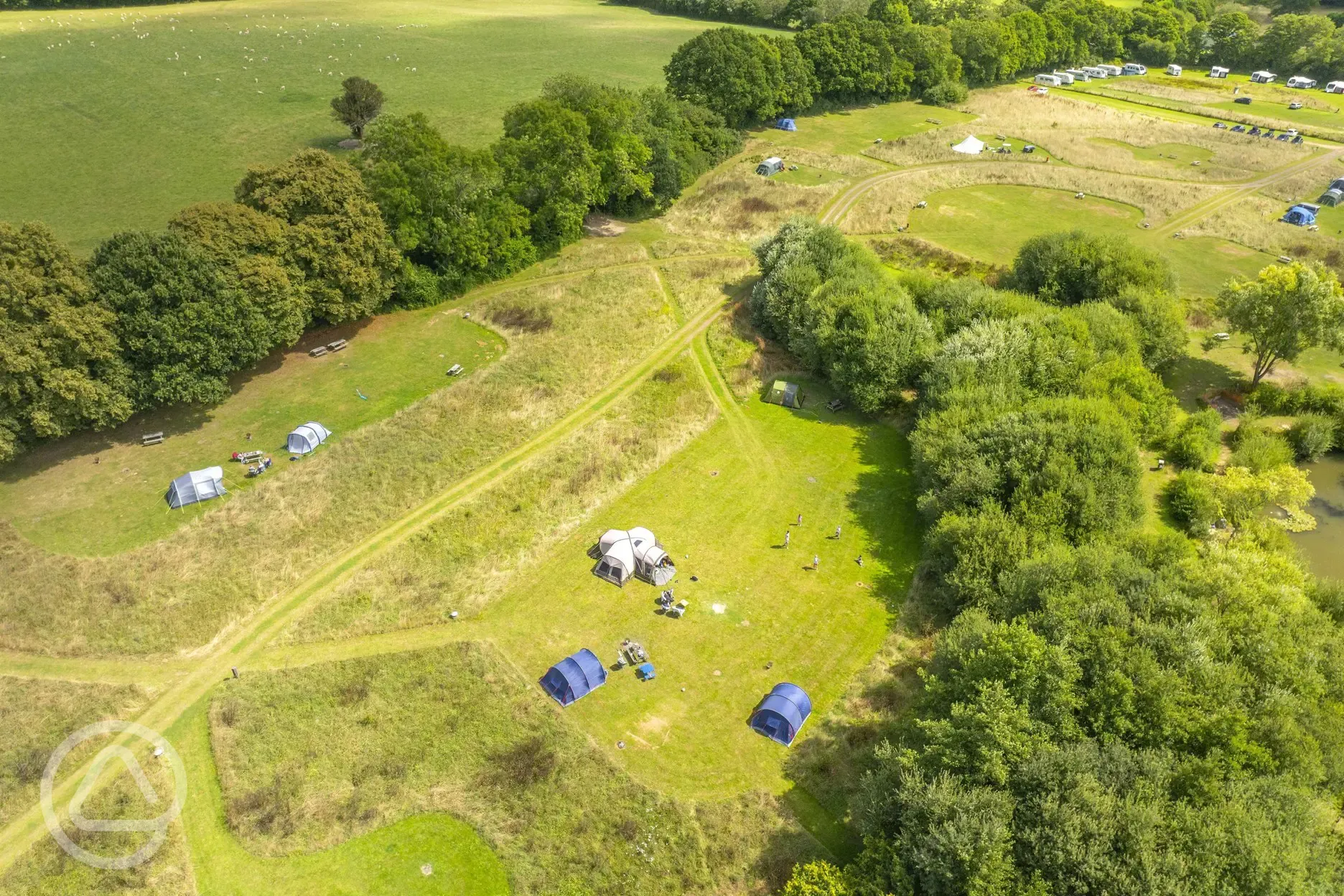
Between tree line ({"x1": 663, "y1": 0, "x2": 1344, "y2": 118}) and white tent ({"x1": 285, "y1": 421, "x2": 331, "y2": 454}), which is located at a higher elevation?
tree line ({"x1": 663, "y1": 0, "x2": 1344, "y2": 118})

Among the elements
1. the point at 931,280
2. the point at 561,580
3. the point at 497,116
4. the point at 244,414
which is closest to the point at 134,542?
the point at 244,414

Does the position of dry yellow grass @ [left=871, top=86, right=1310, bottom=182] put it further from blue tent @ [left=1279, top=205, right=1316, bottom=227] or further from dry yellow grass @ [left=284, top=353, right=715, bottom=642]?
dry yellow grass @ [left=284, top=353, right=715, bottom=642]

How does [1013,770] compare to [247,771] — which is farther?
[247,771]

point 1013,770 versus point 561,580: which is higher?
point 1013,770

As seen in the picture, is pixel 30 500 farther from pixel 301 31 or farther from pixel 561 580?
pixel 301 31

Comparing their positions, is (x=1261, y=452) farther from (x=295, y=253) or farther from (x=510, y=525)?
(x=295, y=253)

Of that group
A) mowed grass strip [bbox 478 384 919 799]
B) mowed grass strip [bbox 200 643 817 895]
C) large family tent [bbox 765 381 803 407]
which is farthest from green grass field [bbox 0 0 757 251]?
large family tent [bbox 765 381 803 407]

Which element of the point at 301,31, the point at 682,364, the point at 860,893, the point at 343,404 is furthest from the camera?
the point at 301,31
